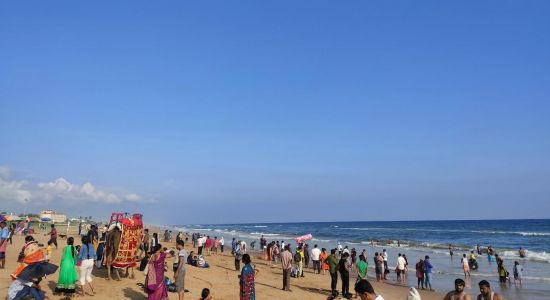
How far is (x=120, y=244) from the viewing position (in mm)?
12422

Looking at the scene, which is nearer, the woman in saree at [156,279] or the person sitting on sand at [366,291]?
the person sitting on sand at [366,291]

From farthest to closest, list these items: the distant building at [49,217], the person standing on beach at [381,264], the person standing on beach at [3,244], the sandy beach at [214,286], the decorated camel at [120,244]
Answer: the distant building at [49,217]
the person standing on beach at [381,264]
the person standing on beach at [3,244]
the decorated camel at [120,244]
the sandy beach at [214,286]

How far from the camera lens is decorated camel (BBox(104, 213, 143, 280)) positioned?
489 inches

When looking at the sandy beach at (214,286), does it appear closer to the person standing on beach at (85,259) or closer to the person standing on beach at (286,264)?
the person standing on beach at (286,264)

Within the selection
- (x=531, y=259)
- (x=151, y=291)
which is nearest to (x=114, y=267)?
(x=151, y=291)

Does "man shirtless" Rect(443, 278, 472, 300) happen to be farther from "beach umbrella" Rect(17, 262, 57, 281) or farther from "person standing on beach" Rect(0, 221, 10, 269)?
"person standing on beach" Rect(0, 221, 10, 269)

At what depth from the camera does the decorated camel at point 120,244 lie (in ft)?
40.8

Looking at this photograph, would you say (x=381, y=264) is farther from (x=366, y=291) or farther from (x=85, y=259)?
(x=366, y=291)

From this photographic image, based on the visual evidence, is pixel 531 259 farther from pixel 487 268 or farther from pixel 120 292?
pixel 120 292

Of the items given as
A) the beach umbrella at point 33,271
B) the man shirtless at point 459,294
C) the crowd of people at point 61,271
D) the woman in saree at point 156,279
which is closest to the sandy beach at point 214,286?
the crowd of people at point 61,271

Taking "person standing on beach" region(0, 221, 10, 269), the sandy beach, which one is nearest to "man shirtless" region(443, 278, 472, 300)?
the sandy beach

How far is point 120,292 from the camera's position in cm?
1149

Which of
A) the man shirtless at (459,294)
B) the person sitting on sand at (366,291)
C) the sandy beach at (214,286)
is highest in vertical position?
the person sitting on sand at (366,291)

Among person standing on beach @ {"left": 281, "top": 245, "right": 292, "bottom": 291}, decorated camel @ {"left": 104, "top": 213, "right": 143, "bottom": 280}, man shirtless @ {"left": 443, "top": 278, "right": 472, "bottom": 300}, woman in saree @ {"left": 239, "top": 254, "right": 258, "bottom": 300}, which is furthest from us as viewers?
person standing on beach @ {"left": 281, "top": 245, "right": 292, "bottom": 291}
